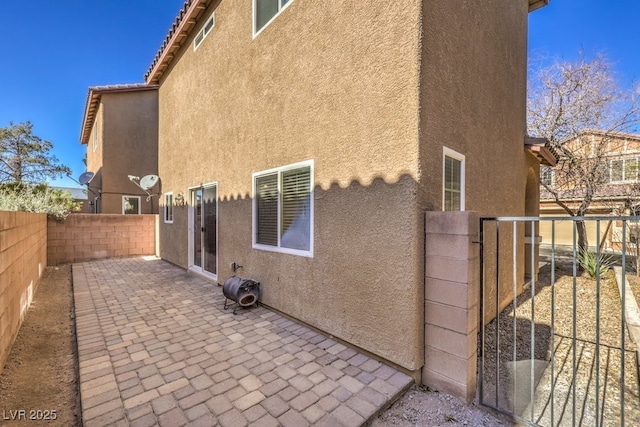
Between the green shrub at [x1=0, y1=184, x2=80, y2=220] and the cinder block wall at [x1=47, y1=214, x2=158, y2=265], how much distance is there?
526 mm

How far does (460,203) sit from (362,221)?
1.74 metres

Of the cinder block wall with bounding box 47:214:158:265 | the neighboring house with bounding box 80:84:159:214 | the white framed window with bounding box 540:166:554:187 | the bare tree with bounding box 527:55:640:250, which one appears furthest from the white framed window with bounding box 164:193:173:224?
the white framed window with bounding box 540:166:554:187

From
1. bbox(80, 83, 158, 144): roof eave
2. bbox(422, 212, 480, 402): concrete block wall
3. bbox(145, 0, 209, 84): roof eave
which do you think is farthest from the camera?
bbox(80, 83, 158, 144): roof eave

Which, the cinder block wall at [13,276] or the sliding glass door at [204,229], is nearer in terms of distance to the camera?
the cinder block wall at [13,276]

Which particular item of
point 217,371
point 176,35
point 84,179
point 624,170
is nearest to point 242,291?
point 217,371

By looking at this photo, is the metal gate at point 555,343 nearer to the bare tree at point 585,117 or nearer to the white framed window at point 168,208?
the bare tree at point 585,117

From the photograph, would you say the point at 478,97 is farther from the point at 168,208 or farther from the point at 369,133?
the point at 168,208

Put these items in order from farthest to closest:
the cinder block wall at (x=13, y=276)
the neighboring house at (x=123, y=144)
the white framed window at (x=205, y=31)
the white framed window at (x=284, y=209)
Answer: the neighboring house at (x=123, y=144), the white framed window at (x=205, y=31), the white framed window at (x=284, y=209), the cinder block wall at (x=13, y=276)

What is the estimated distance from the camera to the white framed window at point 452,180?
4020mm

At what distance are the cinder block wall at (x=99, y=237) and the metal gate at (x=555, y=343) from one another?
43.0 ft

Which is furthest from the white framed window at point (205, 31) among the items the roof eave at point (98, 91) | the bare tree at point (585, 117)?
the bare tree at point (585, 117)

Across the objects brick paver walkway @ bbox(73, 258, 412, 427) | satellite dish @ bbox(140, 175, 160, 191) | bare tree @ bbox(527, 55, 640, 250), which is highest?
bare tree @ bbox(527, 55, 640, 250)

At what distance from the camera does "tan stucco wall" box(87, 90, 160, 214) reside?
14.8 metres

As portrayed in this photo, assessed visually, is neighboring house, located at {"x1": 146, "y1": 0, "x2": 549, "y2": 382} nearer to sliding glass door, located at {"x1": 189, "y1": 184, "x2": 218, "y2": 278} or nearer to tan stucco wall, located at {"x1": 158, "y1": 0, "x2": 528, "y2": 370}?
tan stucco wall, located at {"x1": 158, "y1": 0, "x2": 528, "y2": 370}
